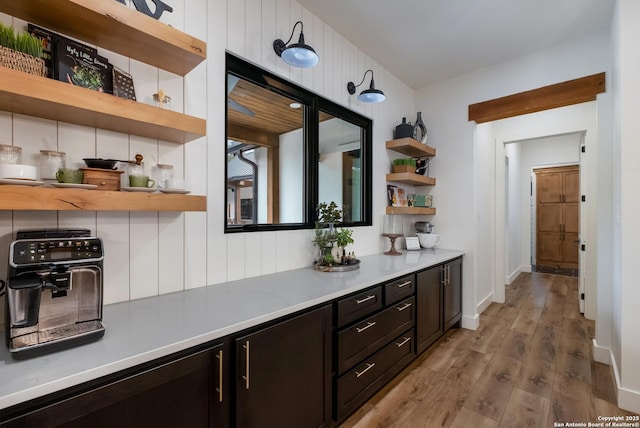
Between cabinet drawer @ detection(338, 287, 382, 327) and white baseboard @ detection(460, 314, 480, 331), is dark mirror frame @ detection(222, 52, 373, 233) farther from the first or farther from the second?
white baseboard @ detection(460, 314, 480, 331)

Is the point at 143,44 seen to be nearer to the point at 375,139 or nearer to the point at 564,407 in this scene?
the point at 375,139

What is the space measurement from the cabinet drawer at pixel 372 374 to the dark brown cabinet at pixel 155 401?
81cm

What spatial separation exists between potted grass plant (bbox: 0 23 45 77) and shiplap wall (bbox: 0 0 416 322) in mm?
246

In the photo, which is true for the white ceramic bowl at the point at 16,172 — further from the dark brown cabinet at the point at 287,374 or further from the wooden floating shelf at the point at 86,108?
the dark brown cabinet at the point at 287,374

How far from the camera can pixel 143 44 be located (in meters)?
1.30

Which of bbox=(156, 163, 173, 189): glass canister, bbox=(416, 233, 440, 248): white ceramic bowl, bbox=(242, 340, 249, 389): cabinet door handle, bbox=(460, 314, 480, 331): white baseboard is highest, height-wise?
bbox=(156, 163, 173, 189): glass canister

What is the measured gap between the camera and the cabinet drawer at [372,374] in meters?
1.71

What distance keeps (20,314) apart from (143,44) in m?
1.16

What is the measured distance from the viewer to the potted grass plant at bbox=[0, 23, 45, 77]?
0.96 m

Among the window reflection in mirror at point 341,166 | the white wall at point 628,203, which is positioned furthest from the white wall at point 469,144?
the window reflection in mirror at point 341,166

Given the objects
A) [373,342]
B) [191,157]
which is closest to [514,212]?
[373,342]

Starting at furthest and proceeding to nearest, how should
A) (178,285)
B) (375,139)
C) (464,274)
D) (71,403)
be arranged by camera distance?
(464,274), (375,139), (178,285), (71,403)

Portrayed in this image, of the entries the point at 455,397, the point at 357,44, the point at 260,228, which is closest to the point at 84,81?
the point at 260,228

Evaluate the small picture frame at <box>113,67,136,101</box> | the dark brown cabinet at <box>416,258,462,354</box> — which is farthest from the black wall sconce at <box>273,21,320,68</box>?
the dark brown cabinet at <box>416,258,462,354</box>
